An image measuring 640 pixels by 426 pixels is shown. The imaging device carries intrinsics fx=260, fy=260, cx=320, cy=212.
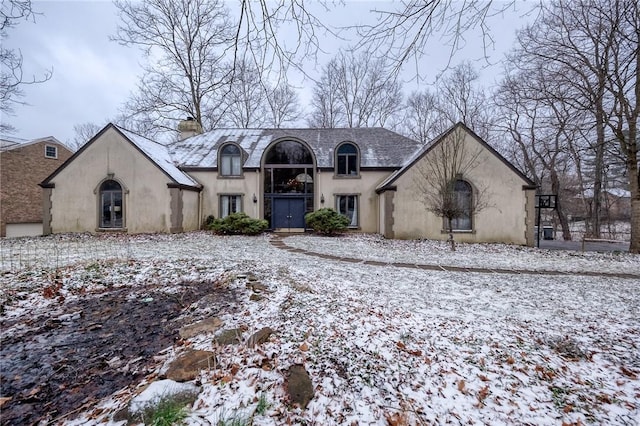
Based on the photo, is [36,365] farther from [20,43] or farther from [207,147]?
[207,147]

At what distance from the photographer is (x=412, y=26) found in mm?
2906

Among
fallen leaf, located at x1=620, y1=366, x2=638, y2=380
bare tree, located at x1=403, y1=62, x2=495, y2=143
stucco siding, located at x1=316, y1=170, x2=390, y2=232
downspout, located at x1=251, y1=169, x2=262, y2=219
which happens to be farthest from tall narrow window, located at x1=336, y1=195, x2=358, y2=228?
fallen leaf, located at x1=620, y1=366, x2=638, y2=380

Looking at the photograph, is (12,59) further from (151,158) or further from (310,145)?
(310,145)

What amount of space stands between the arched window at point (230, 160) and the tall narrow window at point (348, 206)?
21.4 feet

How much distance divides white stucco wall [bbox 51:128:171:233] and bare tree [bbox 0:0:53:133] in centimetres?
767

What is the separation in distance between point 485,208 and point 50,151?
31784 millimetres

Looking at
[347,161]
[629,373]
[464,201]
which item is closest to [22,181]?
[347,161]

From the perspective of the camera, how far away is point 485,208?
13.1m

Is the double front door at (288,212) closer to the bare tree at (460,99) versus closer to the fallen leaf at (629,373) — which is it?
the bare tree at (460,99)

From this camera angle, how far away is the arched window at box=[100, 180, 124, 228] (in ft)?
45.1

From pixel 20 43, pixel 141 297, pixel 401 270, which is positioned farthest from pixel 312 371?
pixel 20 43

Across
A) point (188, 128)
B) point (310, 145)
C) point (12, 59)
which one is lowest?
point (12, 59)

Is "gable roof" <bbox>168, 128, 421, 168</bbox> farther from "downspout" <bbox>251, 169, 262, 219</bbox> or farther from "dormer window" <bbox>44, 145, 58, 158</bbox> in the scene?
"dormer window" <bbox>44, 145, 58, 158</bbox>

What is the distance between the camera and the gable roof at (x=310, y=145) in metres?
16.2
